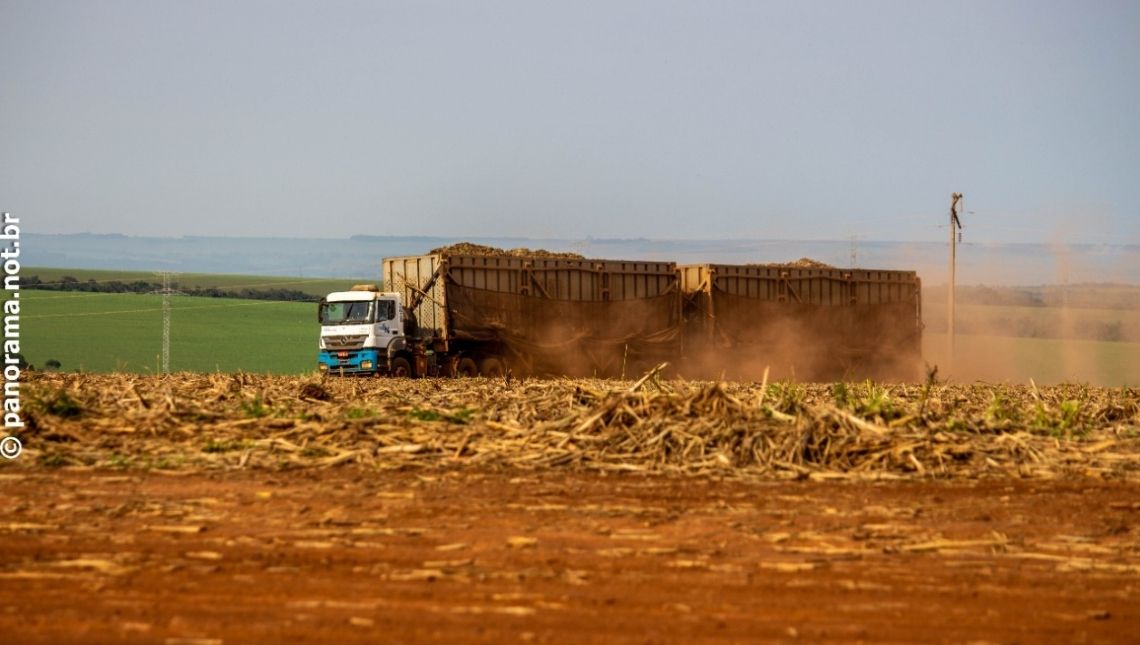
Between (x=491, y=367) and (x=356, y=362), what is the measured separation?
4.47 metres

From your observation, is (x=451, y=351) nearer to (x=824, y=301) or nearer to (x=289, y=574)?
(x=824, y=301)

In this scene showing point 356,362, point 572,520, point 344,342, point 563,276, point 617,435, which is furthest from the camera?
point 563,276

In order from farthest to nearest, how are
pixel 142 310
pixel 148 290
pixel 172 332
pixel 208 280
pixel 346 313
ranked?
pixel 208 280 < pixel 148 290 < pixel 142 310 < pixel 172 332 < pixel 346 313

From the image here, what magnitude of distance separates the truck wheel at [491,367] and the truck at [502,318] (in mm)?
31

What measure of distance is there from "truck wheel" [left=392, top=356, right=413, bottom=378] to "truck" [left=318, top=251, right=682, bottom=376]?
0.13 ft

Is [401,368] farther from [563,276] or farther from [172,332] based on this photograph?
[172,332]

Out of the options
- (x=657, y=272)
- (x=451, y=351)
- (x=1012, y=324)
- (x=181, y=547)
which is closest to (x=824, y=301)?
(x=657, y=272)

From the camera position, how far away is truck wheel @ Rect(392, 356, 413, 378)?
113 feet

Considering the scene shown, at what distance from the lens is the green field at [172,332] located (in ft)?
187

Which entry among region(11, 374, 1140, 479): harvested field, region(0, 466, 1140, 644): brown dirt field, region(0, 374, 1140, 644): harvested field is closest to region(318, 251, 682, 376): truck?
region(0, 374, 1140, 644): harvested field

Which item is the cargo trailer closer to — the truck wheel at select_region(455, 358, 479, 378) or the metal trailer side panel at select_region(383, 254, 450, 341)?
the truck wheel at select_region(455, 358, 479, 378)

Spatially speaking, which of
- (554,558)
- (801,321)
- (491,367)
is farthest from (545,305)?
(554,558)

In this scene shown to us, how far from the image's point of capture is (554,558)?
9.71m

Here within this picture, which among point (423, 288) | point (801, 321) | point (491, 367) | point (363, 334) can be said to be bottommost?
point (491, 367)
